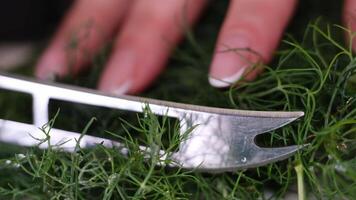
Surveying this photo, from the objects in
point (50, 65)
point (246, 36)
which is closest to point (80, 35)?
point (50, 65)

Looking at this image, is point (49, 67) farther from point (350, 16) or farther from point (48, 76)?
point (350, 16)

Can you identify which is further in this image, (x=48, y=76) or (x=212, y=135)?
(x=48, y=76)

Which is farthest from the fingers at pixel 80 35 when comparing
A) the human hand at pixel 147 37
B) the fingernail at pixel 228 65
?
the fingernail at pixel 228 65

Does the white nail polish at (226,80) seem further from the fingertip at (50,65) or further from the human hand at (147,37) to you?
the fingertip at (50,65)

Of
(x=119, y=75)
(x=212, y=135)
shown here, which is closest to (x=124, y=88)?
(x=119, y=75)

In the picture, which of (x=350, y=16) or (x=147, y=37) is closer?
(x=350, y=16)

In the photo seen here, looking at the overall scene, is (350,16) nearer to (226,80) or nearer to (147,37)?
(226,80)

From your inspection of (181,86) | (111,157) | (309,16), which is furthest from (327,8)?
(111,157)
